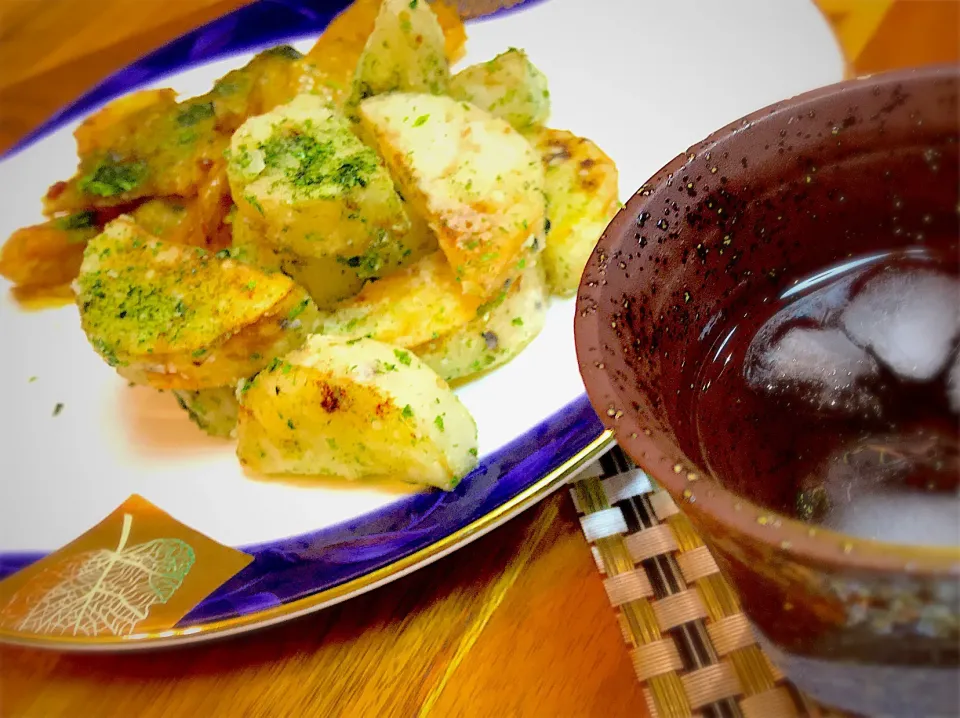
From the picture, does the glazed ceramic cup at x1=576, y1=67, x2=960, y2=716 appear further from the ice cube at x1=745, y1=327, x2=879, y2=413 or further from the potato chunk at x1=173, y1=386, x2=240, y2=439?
the potato chunk at x1=173, y1=386, x2=240, y2=439

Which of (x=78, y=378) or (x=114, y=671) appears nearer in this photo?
(x=114, y=671)

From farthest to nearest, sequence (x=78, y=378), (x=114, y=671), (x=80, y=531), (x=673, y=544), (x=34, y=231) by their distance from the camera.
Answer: (x=34, y=231) → (x=78, y=378) → (x=80, y=531) → (x=114, y=671) → (x=673, y=544)

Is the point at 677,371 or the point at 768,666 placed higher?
the point at 677,371

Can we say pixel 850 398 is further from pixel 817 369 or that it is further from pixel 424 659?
pixel 424 659

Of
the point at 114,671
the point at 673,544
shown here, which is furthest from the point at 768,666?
the point at 114,671

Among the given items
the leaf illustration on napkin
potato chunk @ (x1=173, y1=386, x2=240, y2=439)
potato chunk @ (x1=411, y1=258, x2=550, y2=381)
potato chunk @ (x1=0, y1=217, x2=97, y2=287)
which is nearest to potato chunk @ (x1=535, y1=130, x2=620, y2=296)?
potato chunk @ (x1=411, y1=258, x2=550, y2=381)

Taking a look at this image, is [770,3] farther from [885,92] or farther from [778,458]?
[778,458]
